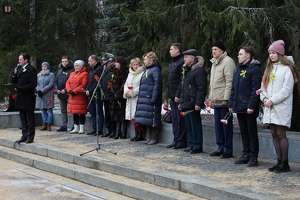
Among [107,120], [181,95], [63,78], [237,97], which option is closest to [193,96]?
[181,95]

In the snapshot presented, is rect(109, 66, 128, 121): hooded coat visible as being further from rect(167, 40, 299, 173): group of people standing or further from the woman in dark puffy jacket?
rect(167, 40, 299, 173): group of people standing

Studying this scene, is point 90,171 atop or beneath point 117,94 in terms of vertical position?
beneath

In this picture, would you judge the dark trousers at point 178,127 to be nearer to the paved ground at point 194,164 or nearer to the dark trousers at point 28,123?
the paved ground at point 194,164

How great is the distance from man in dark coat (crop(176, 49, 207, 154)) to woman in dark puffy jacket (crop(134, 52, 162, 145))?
36.5 inches

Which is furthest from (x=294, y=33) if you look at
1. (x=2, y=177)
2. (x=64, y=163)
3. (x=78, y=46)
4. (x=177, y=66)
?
(x=78, y=46)

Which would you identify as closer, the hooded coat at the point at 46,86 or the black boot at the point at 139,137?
the black boot at the point at 139,137

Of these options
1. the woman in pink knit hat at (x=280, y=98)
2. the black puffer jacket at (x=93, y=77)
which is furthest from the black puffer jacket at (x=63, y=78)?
the woman in pink knit hat at (x=280, y=98)

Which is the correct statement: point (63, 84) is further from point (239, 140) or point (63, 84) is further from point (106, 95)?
point (239, 140)

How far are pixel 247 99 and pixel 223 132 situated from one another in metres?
1.23

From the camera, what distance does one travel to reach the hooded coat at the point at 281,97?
26.6 feet

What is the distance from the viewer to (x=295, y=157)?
9109 mm

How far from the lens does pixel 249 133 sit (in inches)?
351

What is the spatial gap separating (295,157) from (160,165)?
2157 millimetres

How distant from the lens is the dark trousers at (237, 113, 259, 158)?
8836mm
